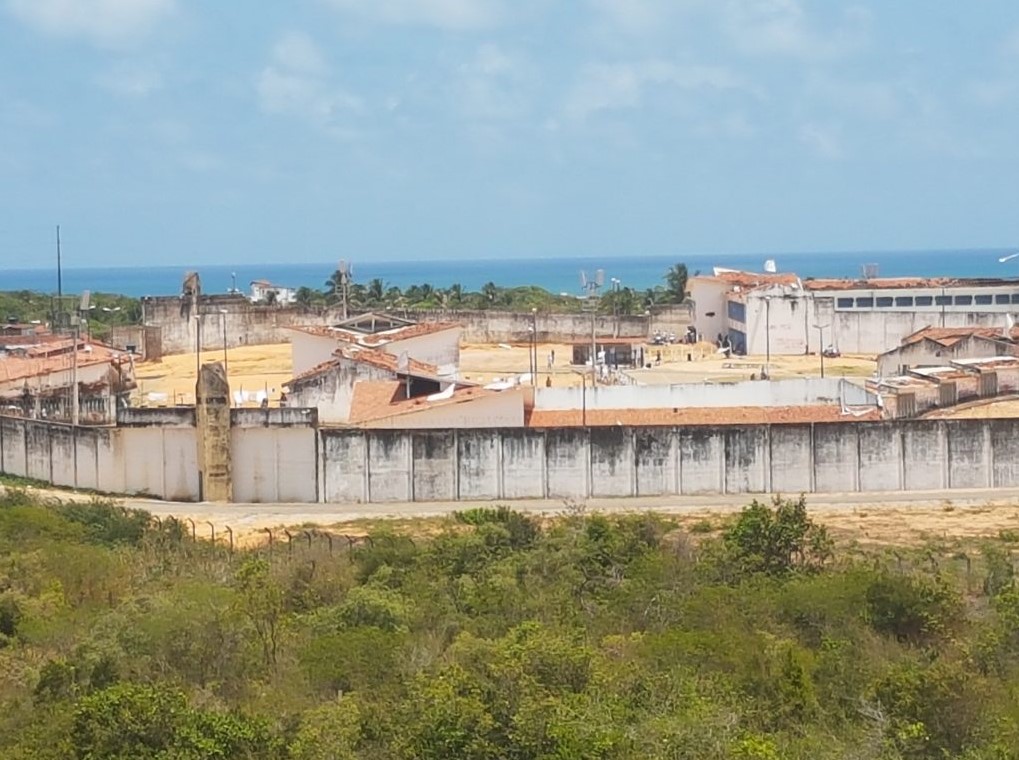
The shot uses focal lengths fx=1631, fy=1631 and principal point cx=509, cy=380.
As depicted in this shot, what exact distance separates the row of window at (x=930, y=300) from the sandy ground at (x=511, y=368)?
661 centimetres

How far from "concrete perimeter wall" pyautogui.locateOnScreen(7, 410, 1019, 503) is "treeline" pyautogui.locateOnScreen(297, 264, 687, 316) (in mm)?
47311

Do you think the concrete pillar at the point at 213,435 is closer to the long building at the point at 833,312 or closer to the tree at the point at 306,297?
the long building at the point at 833,312

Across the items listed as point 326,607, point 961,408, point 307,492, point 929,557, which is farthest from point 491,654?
point 961,408

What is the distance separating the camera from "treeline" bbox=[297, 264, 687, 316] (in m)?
91.9

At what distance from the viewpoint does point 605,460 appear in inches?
1523

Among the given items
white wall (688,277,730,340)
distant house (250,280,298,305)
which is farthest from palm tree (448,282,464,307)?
white wall (688,277,730,340)

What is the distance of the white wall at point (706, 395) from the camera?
148 feet

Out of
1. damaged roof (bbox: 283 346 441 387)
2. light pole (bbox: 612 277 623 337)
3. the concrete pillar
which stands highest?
light pole (bbox: 612 277 623 337)

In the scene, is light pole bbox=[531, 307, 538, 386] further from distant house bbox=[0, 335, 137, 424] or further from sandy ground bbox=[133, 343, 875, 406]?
distant house bbox=[0, 335, 137, 424]

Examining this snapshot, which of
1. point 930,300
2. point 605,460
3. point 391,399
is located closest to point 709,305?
point 930,300

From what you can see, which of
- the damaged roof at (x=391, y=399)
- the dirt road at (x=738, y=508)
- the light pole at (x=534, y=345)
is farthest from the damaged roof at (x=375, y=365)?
the dirt road at (x=738, y=508)

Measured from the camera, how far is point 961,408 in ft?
149

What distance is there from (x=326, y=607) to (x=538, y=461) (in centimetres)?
1322

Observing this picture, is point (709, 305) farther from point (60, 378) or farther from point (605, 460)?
point (605, 460)
